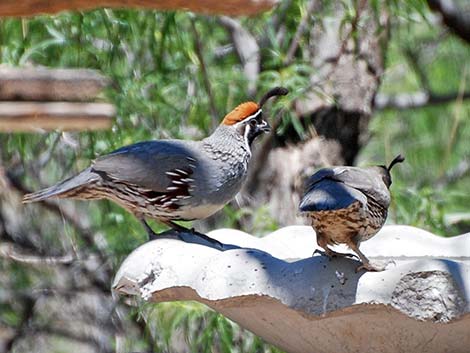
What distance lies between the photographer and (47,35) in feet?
16.8

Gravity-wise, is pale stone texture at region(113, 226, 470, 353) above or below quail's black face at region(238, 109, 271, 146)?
above

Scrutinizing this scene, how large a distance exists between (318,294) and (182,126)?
2.82 meters

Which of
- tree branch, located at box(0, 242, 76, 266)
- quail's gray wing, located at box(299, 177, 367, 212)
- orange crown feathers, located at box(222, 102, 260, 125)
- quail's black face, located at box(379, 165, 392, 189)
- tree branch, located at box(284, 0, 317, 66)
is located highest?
quail's gray wing, located at box(299, 177, 367, 212)

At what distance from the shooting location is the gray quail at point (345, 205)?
8.06 ft

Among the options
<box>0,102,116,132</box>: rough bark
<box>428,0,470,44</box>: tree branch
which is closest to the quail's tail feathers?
<box>0,102,116,132</box>: rough bark

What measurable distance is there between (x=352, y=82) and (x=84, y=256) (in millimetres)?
1639

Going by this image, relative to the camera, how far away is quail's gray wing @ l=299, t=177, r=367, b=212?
2441 mm

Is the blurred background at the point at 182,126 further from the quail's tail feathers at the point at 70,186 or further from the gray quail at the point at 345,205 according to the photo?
the gray quail at the point at 345,205

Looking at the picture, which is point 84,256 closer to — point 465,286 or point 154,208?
point 154,208

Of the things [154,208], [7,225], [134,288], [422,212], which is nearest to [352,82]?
[422,212]

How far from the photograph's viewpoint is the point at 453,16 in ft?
17.1

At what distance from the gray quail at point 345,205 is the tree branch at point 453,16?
8.65 ft

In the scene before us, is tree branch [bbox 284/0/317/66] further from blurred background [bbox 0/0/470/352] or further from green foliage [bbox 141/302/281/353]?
green foliage [bbox 141/302/281/353]

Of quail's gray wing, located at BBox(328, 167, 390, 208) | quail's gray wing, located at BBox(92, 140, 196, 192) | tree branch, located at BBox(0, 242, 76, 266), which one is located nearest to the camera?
quail's gray wing, located at BBox(328, 167, 390, 208)
